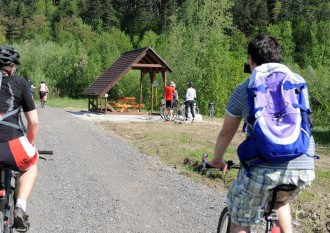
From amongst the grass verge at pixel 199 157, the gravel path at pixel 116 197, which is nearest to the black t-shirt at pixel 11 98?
the gravel path at pixel 116 197

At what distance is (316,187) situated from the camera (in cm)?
851

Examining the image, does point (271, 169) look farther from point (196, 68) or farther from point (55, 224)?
point (196, 68)

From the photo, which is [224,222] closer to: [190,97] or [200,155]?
[200,155]

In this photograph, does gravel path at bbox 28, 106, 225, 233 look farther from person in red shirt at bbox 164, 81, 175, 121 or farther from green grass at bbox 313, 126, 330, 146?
person in red shirt at bbox 164, 81, 175, 121

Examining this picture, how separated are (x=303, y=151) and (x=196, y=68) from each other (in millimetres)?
35374

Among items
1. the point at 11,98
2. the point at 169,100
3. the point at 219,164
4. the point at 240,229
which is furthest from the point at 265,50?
the point at 169,100

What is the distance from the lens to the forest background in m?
37.5

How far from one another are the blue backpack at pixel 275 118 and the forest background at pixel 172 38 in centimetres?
254

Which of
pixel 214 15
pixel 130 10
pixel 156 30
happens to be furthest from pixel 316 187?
pixel 130 10

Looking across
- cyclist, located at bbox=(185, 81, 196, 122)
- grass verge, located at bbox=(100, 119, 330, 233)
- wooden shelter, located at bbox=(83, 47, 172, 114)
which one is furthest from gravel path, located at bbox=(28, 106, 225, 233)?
wooden shelter, located at bbox=(83, 47, 172, 114)

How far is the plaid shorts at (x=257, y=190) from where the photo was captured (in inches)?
114

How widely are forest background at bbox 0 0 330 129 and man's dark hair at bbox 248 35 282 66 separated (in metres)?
2.32

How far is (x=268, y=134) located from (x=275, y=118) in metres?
0.13

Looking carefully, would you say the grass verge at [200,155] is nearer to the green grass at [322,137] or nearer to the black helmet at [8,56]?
the green grass at [322,137]
